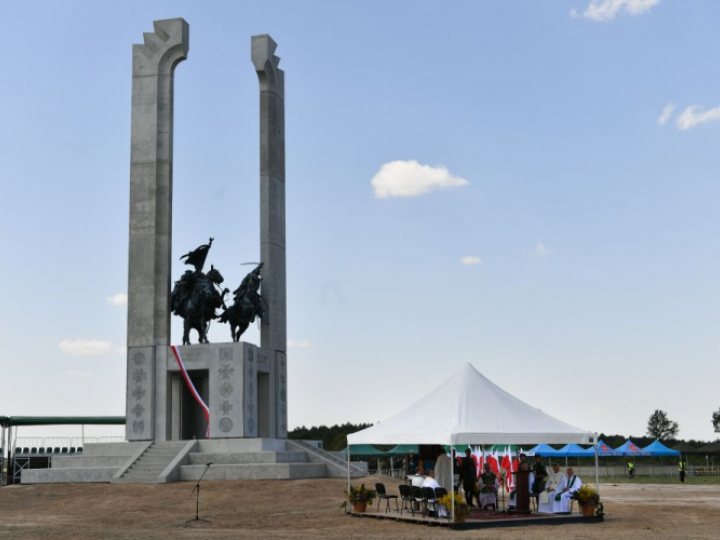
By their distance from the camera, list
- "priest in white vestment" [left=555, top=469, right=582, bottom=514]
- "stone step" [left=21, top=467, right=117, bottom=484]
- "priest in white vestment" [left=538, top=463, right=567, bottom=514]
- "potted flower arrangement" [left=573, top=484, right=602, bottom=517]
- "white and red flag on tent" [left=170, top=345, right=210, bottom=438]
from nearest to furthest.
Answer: "potted flower arrangement" [left=573, top=484, right=602, bottom=517], "priest in white vestment" [left=555, top=469, right=582, bottom=514], "priest in white vestment" [left=538, top=463, right=567, bottom=514], "stone step" [left=21, top=467, right=117, bottom=484], "white and red flag on tent" [left=170, top=345, right=210, bottom=438]

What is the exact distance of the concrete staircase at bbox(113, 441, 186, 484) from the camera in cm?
3017

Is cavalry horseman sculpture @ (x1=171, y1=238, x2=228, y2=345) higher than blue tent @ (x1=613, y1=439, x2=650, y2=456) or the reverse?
higher

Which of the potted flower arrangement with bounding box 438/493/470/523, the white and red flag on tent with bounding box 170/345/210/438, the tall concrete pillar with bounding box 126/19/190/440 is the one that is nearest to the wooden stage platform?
the potted flower arrangement with bounding box 438/493/470/523

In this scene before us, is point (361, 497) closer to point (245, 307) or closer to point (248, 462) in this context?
point (248, 462)

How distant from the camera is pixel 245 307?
119 feet

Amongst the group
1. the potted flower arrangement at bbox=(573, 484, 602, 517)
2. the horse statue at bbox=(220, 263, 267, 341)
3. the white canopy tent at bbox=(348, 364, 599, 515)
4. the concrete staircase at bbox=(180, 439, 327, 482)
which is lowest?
the potted flower arrangement at bbox=(573, 484, 602, 517)

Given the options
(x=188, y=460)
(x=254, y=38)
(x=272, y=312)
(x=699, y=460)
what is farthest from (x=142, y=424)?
(x=699, y=460)

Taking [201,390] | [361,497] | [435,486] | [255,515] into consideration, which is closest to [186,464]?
[201,390]

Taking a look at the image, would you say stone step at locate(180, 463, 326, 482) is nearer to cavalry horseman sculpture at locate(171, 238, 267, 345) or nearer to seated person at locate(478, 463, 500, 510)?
cavalry horseman sculpture at locate(171, 238, 267, 345)

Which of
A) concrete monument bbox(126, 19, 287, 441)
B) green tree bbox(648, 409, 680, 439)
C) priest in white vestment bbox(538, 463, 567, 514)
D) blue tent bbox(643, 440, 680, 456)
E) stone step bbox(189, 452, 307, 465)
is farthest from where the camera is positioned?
green tree bbox(648, 409, 680, 439)

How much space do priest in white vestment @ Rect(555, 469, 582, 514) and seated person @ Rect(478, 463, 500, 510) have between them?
166cm

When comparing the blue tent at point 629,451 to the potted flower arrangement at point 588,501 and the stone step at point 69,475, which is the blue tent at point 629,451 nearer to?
the stone step at point 69,475

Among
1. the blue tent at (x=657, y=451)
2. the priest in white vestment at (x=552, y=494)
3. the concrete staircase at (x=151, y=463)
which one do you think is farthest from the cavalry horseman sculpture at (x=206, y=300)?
the blue tent at (x=657, y=451)

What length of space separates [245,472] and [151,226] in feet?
33.7
